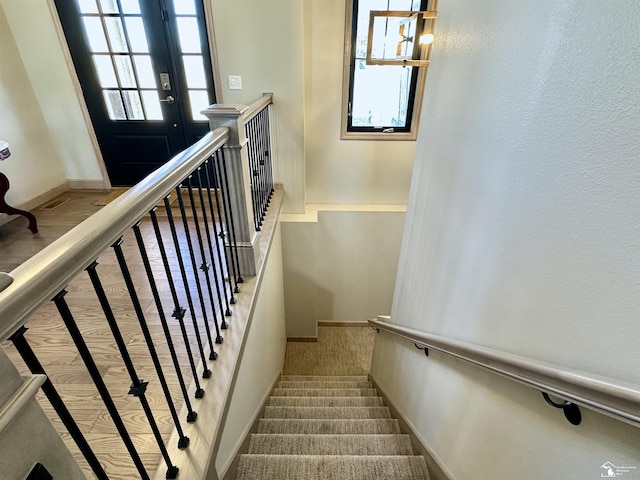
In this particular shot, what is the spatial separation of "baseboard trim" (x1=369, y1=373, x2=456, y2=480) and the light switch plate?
9.92 ft

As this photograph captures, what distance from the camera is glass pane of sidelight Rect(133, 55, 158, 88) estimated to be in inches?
124

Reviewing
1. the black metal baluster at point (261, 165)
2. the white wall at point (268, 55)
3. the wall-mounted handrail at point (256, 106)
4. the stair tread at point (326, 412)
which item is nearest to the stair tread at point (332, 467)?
the stair tread at point (326, 412)

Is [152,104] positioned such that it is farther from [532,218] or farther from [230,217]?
[532,218]

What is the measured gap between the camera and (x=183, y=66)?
3.16 metres

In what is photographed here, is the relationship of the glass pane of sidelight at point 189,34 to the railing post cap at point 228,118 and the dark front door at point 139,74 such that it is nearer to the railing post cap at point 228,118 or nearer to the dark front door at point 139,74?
the dark front door at point 139,74

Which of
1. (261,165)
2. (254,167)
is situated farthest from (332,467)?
(261,165)

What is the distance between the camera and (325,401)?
2633mm

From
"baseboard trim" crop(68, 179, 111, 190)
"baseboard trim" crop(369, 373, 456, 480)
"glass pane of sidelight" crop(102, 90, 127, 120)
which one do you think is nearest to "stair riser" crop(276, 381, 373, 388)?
"baseboard trim" crop(369, 373, 456, 480)

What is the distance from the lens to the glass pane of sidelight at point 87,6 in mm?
2947

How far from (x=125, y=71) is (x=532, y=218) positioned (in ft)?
12.3

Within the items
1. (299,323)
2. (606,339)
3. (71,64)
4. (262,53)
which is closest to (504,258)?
(606,339)

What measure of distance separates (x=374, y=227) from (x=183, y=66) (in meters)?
2.65

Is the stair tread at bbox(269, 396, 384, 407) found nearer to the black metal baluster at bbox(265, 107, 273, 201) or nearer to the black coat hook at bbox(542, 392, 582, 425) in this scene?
the black metal baluster at bbox(265, 107, 273, 201)

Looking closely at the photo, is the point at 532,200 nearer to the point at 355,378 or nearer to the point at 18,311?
the point at 18,311
